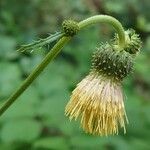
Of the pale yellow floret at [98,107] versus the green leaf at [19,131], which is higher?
the green leaf at [19,131]

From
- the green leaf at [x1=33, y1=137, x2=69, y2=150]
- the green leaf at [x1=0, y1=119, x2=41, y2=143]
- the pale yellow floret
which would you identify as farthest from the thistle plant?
the green leaf at [x1=0, y1=119, x2=41, y2=143]

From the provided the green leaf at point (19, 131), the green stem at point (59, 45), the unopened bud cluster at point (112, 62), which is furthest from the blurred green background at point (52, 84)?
the green stem at point (59, 45)

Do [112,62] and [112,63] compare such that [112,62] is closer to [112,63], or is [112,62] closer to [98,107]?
[112,63]

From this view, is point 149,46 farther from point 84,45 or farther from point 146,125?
point 146,125

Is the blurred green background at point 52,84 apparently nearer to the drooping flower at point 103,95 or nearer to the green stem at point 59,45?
the drooping flower at point 103,95

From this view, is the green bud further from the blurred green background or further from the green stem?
the blurred green background

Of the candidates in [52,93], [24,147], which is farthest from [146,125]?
[24,147]

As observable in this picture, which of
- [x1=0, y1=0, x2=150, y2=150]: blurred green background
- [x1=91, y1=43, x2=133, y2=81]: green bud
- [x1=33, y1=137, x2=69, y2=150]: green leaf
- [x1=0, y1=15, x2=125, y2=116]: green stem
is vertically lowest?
[x1=0, y1=15, x2=125, y2=116]: green stem
